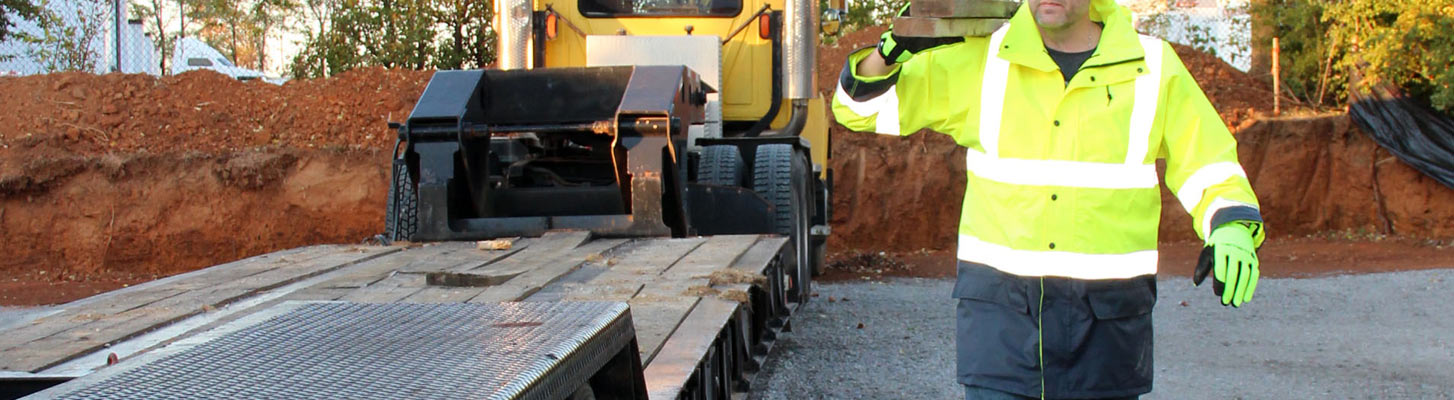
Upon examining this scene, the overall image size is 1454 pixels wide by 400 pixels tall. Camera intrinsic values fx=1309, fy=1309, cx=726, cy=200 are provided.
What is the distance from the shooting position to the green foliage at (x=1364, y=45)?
1336 centimetres

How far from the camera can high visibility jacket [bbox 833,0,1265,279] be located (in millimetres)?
2986

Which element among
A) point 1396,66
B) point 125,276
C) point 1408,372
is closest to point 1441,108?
point 1396,66

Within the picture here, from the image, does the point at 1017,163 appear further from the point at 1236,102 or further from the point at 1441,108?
the point at 1236,102

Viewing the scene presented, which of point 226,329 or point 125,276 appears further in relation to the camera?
point 125,276

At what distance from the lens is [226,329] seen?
2.52 m

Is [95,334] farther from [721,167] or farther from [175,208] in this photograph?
[175,208]

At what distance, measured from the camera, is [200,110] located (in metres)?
14.5

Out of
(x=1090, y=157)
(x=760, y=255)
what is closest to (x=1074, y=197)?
(x=1090, y=157)

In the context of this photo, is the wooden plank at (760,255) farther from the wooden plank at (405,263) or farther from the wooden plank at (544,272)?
the wooden plank at (405,263)

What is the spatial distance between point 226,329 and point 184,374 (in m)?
0.52

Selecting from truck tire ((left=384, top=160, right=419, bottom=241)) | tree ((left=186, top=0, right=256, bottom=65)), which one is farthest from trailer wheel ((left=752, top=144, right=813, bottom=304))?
tree ((left=186, top=0, right=256, bottom=65))

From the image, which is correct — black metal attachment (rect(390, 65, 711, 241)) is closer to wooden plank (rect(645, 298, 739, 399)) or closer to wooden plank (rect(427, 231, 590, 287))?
wooden plank (rect(427, 231, 590, 287))

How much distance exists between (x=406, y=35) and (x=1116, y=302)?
1372 centimetres

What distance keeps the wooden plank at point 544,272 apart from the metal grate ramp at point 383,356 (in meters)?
1.34
